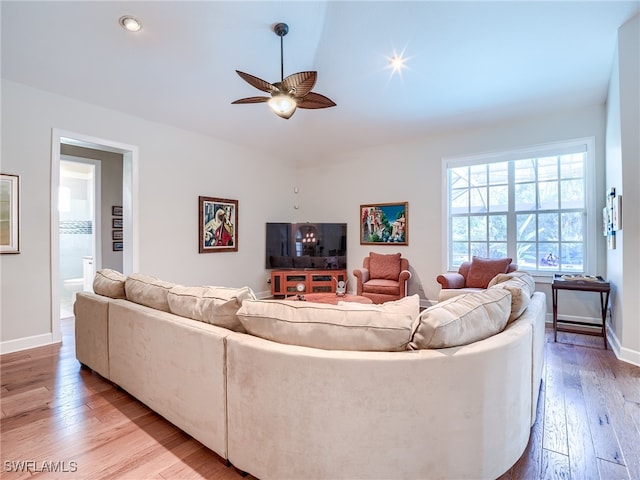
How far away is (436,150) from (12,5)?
4.98 metres

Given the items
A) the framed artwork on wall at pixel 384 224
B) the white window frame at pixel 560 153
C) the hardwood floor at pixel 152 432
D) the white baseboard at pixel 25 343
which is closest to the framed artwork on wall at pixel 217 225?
the white baseboard at pixel 25 343

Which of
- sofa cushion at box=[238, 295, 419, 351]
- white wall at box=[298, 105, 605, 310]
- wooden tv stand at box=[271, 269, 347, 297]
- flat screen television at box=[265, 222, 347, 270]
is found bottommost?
wooden tv stand at box=[271, 269, 347, 297]

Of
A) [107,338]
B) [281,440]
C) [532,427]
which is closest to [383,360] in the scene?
[281,440]

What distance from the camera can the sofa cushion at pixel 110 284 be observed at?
95.0 inches

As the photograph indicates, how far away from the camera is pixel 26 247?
329 centimetres

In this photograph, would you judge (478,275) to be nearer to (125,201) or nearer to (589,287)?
(589,287)

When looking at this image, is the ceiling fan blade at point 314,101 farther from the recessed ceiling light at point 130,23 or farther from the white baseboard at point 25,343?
the white baseboard at point 25,343

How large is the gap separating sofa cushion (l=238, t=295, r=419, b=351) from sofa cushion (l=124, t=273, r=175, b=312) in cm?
82

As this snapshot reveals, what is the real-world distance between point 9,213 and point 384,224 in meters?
4.83

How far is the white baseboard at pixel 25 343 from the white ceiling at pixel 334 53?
8.54 ft

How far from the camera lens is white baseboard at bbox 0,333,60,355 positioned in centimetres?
314

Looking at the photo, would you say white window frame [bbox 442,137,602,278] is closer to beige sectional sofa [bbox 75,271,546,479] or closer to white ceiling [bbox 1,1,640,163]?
white ceiling [bbox 1,1,640,163]

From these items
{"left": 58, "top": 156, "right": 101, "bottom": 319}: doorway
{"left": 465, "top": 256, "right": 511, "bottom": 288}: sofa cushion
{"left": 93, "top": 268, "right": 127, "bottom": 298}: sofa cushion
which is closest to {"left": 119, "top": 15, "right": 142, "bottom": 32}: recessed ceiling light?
{"left": 93, "top": 268, "right": 127, "bottom": 298}: sofa cushion

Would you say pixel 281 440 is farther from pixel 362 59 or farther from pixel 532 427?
pixel 362 59
